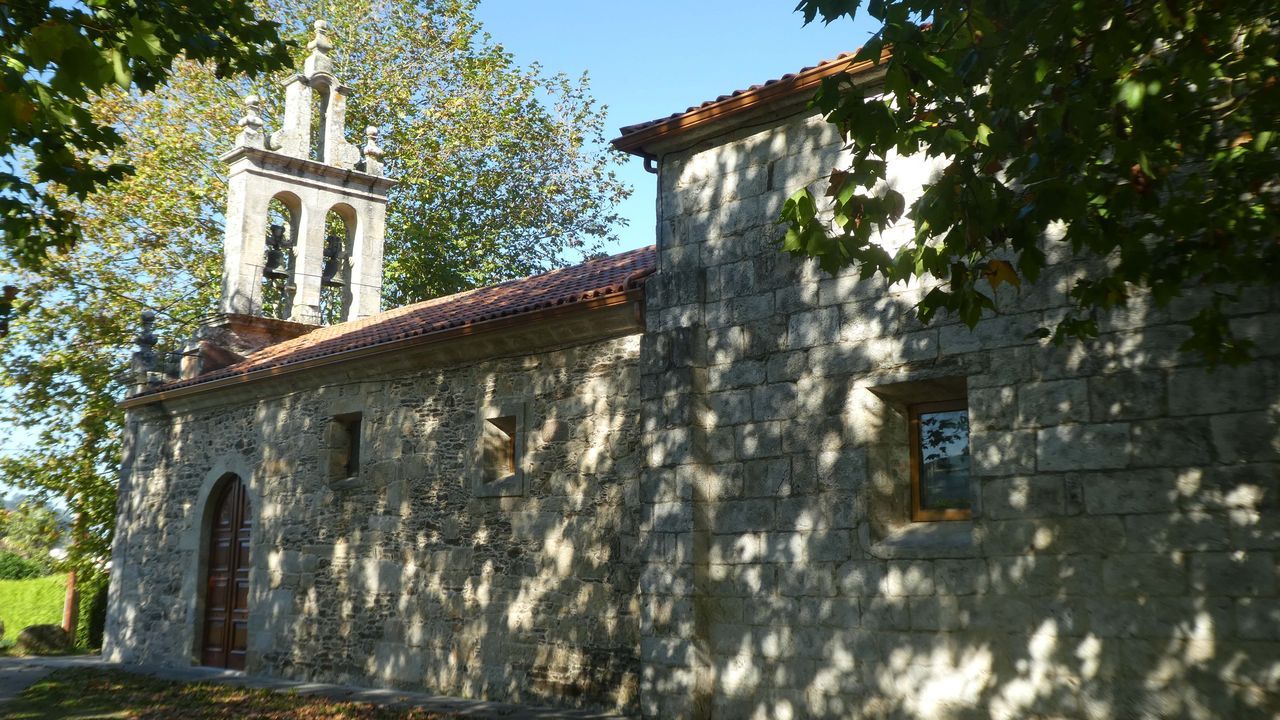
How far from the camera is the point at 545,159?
27.1 meters

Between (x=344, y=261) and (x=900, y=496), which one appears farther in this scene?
(x=344, y=261)

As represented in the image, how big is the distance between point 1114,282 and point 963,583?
8.13ft

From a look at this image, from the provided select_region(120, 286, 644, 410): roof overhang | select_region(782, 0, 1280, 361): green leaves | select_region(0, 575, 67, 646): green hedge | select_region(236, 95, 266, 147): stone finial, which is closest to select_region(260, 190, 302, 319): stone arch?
select_region(236, 95, 266, 147): stone finial

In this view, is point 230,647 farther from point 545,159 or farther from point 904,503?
point 545,159

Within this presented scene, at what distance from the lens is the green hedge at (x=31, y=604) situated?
2367 centimetres

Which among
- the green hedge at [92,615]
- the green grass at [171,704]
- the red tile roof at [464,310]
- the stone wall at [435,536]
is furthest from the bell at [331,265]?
the green hedge at [92,615]

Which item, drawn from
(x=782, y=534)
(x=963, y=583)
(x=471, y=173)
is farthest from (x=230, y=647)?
(x=471, y=173)

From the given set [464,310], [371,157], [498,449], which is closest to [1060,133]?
[498,449]

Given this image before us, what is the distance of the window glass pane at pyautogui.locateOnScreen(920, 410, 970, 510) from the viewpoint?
7844mm

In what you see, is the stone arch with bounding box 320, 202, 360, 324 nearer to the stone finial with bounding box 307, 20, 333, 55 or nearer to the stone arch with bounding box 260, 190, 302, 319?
the stone arch with bounding box 260, 190, 302, 319

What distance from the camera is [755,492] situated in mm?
8711

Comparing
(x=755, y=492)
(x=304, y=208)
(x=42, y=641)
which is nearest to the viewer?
(x=755, y=492)

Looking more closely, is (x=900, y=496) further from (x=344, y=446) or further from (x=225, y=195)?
(x=225, y=195)

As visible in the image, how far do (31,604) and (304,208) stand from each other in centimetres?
1166
